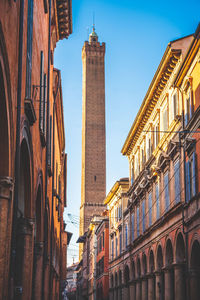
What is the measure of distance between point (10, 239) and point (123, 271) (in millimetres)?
35448

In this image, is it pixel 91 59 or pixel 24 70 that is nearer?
pixel 24 70

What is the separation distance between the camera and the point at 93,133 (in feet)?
316

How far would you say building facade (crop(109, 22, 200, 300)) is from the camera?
75.6 ft

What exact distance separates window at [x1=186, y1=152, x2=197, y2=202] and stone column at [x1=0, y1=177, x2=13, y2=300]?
1277 centimetres

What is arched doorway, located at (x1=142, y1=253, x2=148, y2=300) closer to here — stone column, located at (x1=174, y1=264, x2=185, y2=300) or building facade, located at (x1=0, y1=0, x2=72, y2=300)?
stone column, located at (x1=174, y1=264, x2=185, y2=300)

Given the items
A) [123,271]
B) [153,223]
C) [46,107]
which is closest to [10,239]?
[46,107]

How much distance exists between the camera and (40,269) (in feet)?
65.2

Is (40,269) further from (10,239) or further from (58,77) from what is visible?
(58,77)

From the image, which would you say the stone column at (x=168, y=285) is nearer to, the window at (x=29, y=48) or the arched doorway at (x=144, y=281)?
the arched doorway at (x=144, y=281)

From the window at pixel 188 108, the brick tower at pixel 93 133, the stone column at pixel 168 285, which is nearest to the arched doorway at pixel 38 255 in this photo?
the window at pixel 188 108

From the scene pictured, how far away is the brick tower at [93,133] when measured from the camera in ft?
302

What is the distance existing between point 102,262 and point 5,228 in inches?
1999

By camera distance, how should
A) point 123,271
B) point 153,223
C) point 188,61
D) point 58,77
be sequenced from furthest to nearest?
point 123,271
point 153,223
point 58,77
point 188,61

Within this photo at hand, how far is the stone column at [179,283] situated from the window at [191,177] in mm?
4037
